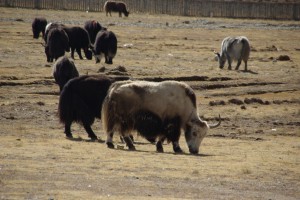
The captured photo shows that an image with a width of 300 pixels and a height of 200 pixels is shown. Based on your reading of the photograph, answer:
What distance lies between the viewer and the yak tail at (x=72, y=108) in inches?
741

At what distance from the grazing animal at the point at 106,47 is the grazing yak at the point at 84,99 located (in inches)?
648

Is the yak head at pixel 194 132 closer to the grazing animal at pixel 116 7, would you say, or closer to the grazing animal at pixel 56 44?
the grazing animal at pixel 56 44

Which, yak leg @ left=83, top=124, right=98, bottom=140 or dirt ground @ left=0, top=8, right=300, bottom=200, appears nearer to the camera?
A: dirt ground @ left=0, top=8, right=300, bottom=200

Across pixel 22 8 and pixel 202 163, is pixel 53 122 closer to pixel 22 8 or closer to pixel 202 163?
pixel 202 163

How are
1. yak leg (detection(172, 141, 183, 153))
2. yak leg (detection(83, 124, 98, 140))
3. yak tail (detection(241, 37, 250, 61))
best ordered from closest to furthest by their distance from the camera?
1. yak leg (detection(172, 141, 183, 153))
2. yak leg (detection(83, 124, 98, 140))
3. yak tail (detection(241, 37, 250, 61))

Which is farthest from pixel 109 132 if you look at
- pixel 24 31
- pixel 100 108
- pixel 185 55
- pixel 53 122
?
pixel 24 31

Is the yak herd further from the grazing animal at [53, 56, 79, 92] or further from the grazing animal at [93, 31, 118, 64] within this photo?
the grazing animal at [93, 31, 118, 64]

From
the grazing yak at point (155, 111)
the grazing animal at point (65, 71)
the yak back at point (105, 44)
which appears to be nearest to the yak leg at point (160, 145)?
the grazing yak at point (155, 111)

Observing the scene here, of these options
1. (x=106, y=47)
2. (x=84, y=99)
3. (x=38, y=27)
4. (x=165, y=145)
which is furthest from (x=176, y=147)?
(x=38, y=27)

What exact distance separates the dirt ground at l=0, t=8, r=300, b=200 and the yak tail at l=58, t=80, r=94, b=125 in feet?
1.34

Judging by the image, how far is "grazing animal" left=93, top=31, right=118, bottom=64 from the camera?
35594mm

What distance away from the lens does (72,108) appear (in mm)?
18922

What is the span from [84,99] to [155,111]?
1532mm

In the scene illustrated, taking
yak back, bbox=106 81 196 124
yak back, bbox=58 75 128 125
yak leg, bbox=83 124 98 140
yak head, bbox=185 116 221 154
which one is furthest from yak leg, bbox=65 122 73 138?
yak head, bbox=185 116 221 154
